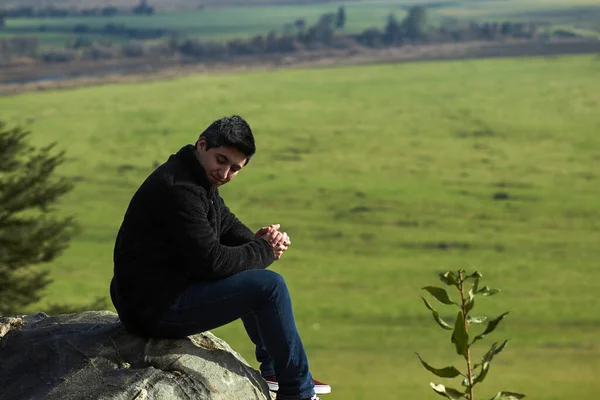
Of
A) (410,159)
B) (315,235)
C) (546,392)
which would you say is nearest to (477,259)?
(315,235)

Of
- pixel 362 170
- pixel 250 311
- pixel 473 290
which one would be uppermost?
pixel 473 290

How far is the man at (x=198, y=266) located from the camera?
496 centimetres

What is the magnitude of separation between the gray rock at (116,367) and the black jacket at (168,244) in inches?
9.9

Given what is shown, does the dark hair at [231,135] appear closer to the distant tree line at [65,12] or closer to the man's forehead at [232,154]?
the man's forehead at [232,154]

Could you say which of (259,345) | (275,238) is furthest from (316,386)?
(275,238)

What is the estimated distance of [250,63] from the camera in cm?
13638

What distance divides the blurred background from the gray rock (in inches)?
784

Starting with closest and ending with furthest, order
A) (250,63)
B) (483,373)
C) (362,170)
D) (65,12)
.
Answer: (483,373), (362,170), (250,63), (65,12)

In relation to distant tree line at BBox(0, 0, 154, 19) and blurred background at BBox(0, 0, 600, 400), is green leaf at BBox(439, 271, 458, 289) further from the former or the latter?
distant tree line at BBox(0, 0, 154, 19)

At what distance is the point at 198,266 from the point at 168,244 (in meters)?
0.18

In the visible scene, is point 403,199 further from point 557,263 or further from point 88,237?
point 88,237

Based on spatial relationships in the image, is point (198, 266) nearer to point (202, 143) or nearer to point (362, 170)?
point (202, 143)

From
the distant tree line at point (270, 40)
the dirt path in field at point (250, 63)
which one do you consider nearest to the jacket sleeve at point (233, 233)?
the dirt path in field at point (250, 63)

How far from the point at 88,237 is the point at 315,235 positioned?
14.8 metres
